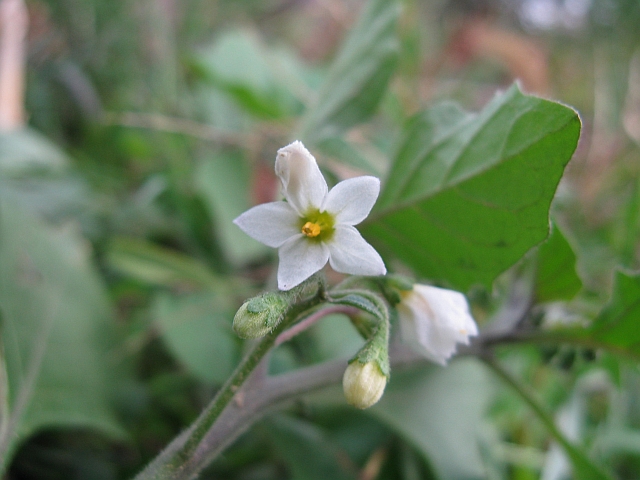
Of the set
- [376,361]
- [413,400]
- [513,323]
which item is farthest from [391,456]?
[376,361]

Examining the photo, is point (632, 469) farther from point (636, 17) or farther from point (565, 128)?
point (636, 17)

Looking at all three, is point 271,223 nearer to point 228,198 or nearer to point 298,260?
point 298,260

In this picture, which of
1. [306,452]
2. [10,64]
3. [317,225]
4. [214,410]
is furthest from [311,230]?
[10,64]

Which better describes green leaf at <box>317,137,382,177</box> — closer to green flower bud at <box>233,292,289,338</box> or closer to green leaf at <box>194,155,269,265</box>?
green leaf at <box>194,155,269,265</box>

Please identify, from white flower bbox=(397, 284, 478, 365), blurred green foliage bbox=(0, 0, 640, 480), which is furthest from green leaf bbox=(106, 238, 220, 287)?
white flower bbox=(397, 284, 478, 365)

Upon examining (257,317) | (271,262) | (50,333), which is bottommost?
(271,262)

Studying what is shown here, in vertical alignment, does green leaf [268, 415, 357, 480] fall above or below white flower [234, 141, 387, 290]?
below

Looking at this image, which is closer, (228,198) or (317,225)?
(317,225)
